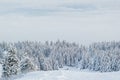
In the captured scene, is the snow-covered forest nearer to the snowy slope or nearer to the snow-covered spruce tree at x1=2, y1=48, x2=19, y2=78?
the snow-covered spruce tree at x1=2, y1=48, x2=19, y2=78

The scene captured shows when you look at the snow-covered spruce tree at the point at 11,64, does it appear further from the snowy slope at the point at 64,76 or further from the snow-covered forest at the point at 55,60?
the snowy slope at the point at 64,76

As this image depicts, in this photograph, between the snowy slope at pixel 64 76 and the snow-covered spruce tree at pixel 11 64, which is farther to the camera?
the snow-covered spruce tree at pixel 11 64

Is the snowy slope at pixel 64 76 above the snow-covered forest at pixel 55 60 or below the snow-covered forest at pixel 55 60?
above

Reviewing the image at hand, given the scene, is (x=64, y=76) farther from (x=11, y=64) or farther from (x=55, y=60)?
(x=55, y=60)

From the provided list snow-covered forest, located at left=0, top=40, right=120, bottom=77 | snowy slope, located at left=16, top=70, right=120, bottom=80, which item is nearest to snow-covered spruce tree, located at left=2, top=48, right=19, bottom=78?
snow-covered forest, located at left=0, top=40, right=120, bottom=77

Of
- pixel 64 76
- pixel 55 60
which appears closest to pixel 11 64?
pixel 64 76

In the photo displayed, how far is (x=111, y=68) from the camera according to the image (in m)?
123

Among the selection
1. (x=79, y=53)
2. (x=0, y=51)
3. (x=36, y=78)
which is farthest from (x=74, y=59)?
(x=36, y=78)

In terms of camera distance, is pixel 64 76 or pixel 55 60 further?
pixel 55 60

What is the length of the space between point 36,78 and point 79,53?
132784 millimetres

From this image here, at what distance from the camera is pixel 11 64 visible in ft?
191

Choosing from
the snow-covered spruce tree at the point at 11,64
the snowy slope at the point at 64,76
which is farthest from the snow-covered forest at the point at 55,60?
the snowy slope at the point at 64,76

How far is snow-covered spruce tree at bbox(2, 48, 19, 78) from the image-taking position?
58.0 m

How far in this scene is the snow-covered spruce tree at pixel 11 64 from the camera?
58.0 m
